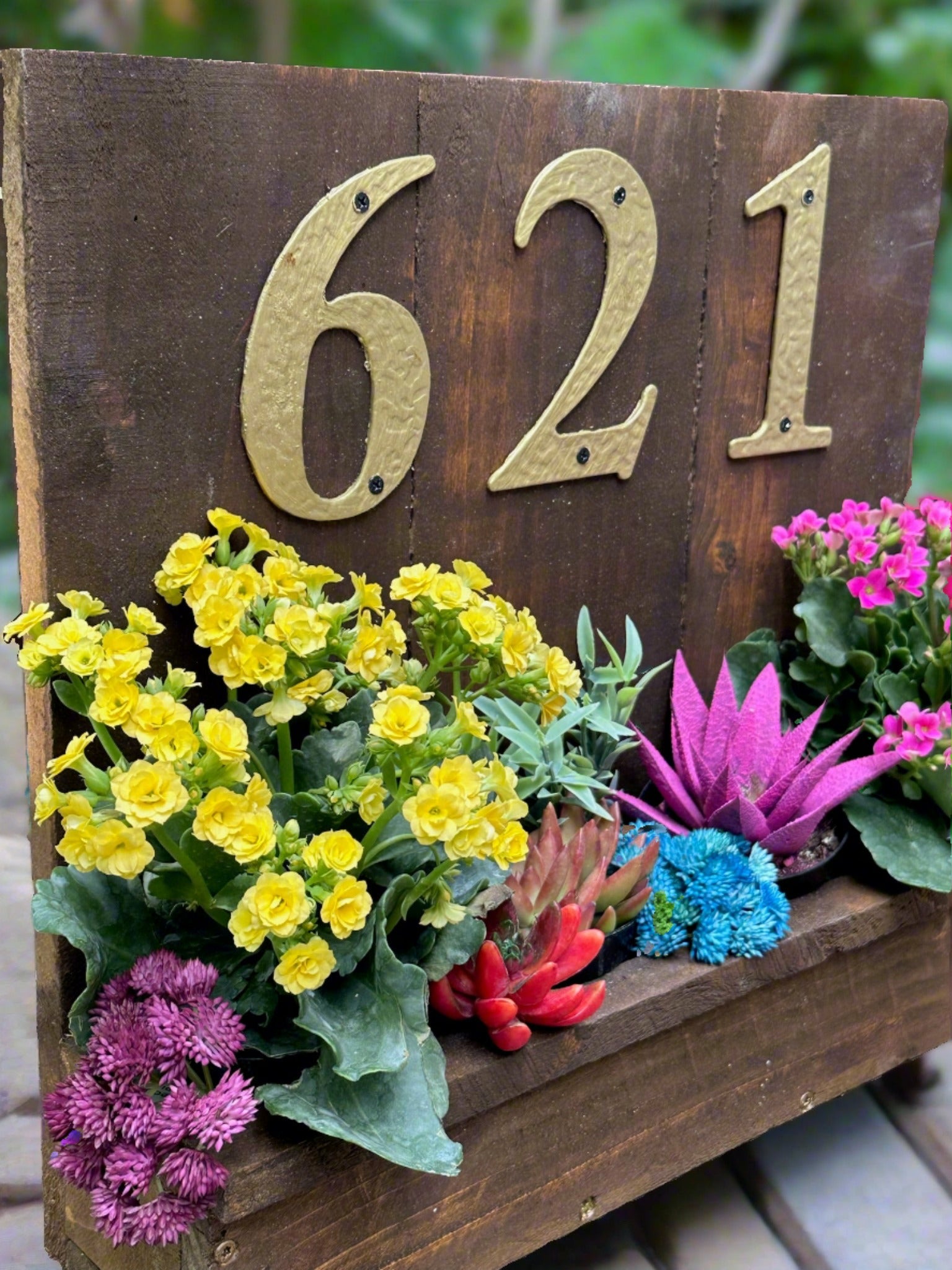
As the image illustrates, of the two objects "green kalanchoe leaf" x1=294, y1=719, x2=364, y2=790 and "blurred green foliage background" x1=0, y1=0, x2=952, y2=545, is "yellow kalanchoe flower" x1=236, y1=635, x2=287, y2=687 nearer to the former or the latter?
"green kalanchoe leaf" x1=294, y1=719, x2=364, y2=790

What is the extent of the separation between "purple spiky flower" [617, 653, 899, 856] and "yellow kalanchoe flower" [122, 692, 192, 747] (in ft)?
1.89

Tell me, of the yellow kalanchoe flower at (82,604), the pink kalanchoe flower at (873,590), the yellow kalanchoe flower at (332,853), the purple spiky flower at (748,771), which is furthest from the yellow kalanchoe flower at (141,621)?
the pink kalanchoe flower at (873,590)

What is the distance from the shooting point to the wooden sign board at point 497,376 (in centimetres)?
110

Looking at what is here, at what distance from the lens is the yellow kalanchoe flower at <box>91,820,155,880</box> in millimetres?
974

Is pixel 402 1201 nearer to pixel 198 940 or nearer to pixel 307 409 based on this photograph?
pixel 198 940

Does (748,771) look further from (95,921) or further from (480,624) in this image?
(95,921)

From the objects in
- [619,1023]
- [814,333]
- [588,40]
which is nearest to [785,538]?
[814,333]

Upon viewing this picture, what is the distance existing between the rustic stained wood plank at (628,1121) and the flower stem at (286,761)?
29cm

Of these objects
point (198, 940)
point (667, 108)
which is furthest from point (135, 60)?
point (198, 940)

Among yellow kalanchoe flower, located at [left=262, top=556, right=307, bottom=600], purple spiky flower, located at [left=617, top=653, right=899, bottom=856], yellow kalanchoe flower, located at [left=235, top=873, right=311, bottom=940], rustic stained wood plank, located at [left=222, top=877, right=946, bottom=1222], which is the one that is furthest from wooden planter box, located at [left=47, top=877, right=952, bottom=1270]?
yellow kalanchoe flower, located at [left=262, top=556, right=307, bottom=600]

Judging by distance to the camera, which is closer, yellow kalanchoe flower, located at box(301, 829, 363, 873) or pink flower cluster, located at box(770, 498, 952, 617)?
yellow kalanchoe flower, located at box(301, 829, 363, 873)

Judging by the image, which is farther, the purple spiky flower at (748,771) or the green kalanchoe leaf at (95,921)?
the purple spiky flower at (748,771)

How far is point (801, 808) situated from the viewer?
4.84 ft

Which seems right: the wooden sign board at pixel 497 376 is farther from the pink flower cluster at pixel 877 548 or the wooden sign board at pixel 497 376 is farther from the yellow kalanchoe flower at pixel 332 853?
the yellow kalanchoe flower at pixel 332 853
